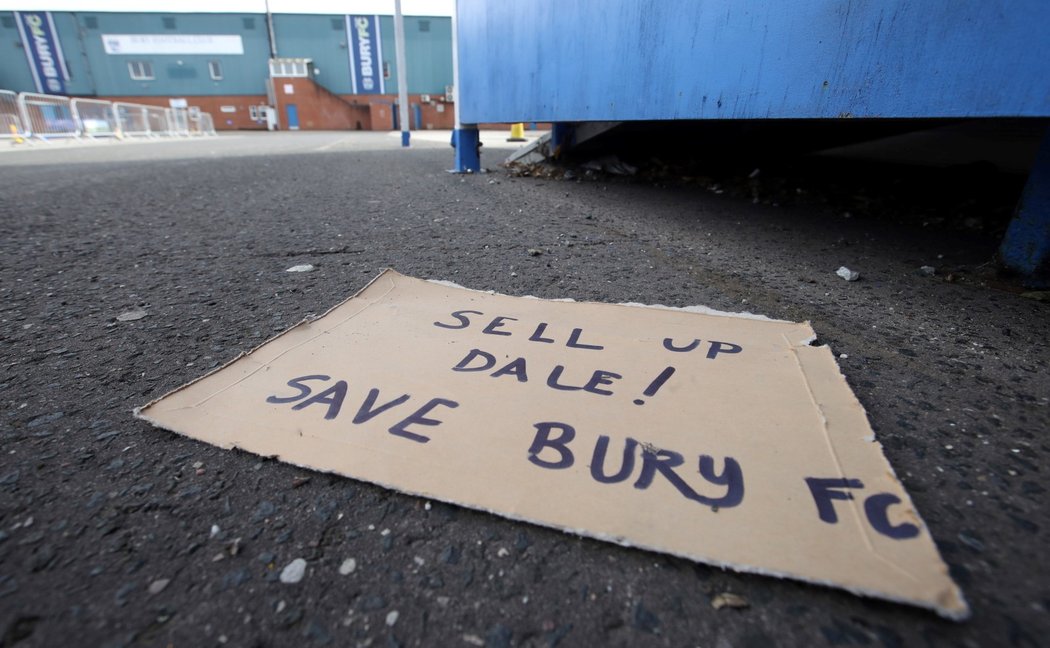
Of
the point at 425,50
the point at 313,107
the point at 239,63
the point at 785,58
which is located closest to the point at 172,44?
the point at 239,63

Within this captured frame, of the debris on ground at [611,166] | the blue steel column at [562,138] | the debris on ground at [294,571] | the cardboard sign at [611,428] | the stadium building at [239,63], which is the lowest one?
the debris on ground at [294,571]

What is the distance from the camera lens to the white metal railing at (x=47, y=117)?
1080 cm

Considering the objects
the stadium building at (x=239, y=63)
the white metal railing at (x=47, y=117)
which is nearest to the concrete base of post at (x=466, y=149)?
the white metal railing at (x=47, y=117)

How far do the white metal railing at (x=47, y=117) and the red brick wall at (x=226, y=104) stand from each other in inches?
563

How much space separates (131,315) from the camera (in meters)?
1.52

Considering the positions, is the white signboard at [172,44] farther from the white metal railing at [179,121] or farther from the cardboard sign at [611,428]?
the cardboard sign at [611,428]

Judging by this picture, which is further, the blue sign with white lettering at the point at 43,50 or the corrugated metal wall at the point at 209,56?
the corrugated metal wall at the point at 209,56

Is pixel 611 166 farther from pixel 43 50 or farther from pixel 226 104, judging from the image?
pixel 43 50

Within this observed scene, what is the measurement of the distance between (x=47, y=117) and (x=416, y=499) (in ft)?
52.3

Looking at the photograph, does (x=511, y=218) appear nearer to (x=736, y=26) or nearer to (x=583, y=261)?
(x=583, y=261)

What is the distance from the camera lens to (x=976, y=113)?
1.27 meters

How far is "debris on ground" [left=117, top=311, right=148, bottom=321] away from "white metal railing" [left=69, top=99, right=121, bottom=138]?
581 inches

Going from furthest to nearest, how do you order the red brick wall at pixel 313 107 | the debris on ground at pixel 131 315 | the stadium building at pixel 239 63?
the stadium building at pixel 239 63 → the red brick wall at pixel 313 107 → the debris on ground at pixel 131 315

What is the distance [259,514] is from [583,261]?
152 cm
